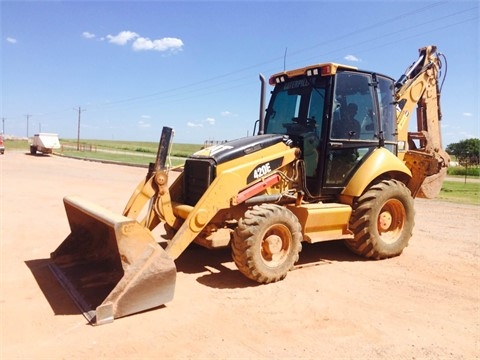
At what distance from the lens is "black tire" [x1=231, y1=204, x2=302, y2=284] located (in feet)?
15.3

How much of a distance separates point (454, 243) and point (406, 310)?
3408mm

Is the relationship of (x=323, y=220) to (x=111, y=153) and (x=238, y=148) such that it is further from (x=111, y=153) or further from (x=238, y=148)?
(x=111, y=153)

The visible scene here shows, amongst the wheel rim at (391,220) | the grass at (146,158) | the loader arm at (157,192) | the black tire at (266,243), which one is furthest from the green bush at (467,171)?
the loader arm at (157,192)

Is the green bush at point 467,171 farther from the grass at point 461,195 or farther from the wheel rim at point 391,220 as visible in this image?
the wheel rim at point 391,220

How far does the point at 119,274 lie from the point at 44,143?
35642 mm

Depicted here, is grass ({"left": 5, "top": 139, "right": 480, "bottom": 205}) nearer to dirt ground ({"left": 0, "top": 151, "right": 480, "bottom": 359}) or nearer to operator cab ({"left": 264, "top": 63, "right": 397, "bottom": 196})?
operator cab ({"left": 264, "top": 63, "right": 397, "bottom": 196})

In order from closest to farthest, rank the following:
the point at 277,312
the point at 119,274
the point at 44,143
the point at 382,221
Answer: the point at 277,312 → the point at 119,274 → the point at 382,221 → the point at 44,143

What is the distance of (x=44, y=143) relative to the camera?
36188 millimetres

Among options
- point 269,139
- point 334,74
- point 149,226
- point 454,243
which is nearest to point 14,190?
point 149,226

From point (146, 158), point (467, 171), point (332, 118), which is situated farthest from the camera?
point (146, 158)

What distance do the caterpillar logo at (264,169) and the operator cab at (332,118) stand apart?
0.54 metres

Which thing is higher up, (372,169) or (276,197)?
(372,169)

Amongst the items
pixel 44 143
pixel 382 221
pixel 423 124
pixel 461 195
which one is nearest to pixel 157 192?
pixel 382 221

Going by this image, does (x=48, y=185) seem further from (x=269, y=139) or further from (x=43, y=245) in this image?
(x=269, y=139)
